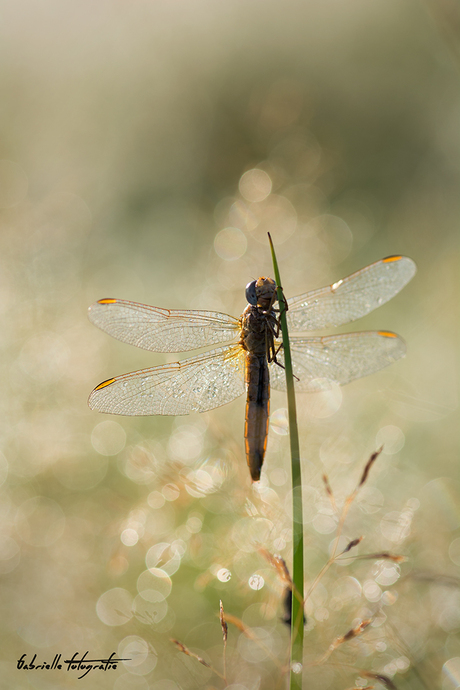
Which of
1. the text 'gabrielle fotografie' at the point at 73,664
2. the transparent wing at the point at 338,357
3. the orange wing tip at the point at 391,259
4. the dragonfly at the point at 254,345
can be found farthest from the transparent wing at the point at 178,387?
the text 'gabrielle fotografie' at the point at 73,664

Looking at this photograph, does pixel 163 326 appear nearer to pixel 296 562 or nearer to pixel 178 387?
pixel 178 387

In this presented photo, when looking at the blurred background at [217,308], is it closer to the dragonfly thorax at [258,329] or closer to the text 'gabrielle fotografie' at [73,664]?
the text 'gabrielle fotografie' at [73,664]

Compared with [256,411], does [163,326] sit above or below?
above

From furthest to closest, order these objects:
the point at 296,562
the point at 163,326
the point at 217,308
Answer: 1. the point at 217,308
2. the point at 163,326
3. the point at 296,562

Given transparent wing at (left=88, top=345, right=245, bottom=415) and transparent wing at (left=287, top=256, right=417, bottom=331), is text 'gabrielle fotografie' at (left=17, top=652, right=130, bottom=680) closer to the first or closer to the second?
transparent wing at (left=88, top=345, right=245, bottom=415)

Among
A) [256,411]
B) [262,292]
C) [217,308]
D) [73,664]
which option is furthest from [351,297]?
[73,664]

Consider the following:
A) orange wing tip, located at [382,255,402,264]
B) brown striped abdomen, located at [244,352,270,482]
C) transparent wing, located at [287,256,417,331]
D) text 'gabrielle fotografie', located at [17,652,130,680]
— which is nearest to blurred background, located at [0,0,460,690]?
text 'gabrielle fotografie', located at [17,652,130,680]
